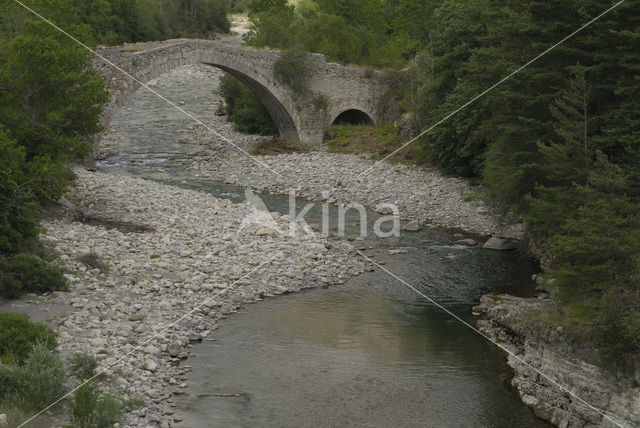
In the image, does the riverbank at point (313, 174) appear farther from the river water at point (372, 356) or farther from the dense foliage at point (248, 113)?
the river water at point (372, 356)

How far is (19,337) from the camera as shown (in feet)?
34.8

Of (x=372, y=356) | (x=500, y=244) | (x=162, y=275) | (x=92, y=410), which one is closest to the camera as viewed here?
(x=92, y=410)

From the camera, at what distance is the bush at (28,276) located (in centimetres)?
1277

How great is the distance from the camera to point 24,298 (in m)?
13.0

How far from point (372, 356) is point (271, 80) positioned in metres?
23.6

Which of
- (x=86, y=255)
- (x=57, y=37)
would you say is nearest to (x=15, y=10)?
(x=57, y=37)

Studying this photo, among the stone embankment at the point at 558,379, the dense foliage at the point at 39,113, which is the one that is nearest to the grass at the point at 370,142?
the dense foliage at the point at 39,113

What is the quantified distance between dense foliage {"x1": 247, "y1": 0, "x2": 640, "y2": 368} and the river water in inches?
75.7

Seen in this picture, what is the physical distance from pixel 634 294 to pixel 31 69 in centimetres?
1541

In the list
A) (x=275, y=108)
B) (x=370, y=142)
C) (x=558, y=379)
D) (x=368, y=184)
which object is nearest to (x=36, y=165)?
(x=558, y=379)

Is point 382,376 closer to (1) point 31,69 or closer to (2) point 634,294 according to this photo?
(2) point 634,294

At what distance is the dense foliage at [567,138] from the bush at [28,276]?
9.66 metres

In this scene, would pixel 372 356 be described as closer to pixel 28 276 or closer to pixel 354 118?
pixel 28 276

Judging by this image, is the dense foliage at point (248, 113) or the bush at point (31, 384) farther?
the dense foliage at point (248, 113)
